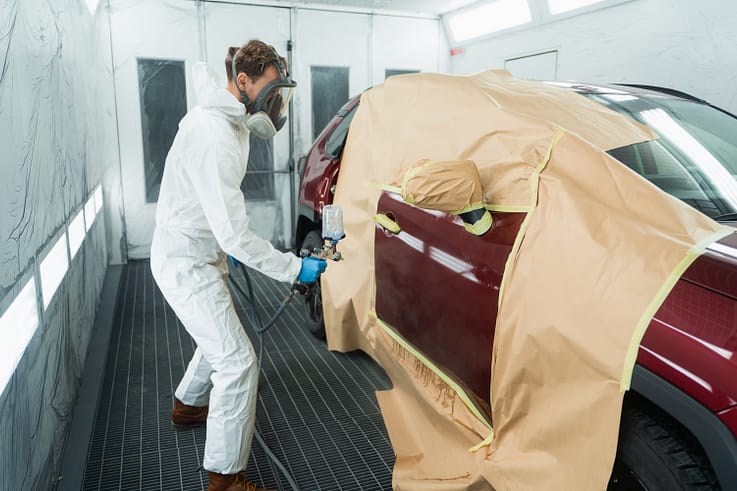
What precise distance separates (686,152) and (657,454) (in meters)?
1.22

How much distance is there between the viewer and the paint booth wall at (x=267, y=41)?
5.94 meters

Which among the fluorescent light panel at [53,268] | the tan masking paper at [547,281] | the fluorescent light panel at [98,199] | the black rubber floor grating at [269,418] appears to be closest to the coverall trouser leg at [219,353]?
the black rubber floor grating at [269,418]

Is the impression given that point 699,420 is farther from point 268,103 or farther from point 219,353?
point 268,103

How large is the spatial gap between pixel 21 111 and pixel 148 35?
4.31 metres

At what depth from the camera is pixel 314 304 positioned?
13.2ft

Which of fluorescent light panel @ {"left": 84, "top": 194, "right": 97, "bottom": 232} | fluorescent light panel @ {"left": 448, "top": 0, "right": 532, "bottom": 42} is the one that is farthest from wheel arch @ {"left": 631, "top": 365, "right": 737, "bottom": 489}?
fluorescent light panel @ {"left": 448, "top": 0, "right": 532, "bottom": 42}

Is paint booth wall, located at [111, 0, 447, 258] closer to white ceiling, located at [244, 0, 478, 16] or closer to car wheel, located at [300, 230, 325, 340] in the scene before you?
white ceiling, located at [244, 0, 478, 16]

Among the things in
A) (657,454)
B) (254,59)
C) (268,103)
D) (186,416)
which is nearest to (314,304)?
(186,416)

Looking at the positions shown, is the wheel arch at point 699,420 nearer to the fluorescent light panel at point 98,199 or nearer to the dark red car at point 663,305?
the dark red car at point 663,305

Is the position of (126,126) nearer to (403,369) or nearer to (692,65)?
(403,369)

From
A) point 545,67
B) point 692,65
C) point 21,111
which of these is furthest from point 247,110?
point 545,67

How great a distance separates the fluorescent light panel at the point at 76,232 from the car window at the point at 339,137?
156cm

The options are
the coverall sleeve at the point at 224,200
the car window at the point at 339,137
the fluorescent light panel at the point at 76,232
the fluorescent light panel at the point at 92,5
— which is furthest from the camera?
the fluorescent light panel at the point at 92,5

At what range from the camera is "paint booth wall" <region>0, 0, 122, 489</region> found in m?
1.78
